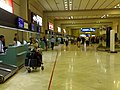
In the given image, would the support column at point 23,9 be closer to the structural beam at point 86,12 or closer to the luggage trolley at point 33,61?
the luggage trolley at point 33,61

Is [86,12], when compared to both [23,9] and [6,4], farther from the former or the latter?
[6,4]

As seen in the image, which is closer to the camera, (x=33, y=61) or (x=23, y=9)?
(x=33, y=61)

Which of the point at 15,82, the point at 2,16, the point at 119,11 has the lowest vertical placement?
the point at 15,82

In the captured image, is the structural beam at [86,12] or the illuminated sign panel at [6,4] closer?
the illuminated sign panel at [6,4]

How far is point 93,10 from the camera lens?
2644cm

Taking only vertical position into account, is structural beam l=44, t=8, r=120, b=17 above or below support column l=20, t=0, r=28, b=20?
above

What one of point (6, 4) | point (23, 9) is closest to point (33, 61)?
point (6, 4)

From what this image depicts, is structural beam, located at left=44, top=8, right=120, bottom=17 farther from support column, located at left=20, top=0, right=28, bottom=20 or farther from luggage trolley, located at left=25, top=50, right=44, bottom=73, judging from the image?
luggage trolley, located at left=25, top=50, right=44, bottom=73

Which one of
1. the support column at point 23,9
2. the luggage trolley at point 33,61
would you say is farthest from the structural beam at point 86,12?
the luggage trolley at point 33,61

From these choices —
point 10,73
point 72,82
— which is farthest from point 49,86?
point 10,73

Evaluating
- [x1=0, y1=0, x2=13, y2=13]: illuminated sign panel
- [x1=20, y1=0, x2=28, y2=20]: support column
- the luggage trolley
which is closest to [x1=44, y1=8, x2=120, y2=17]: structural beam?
[x1=20, y1=0, x2=28, y2=20]: support column

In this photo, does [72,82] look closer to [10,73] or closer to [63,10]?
[10,73]

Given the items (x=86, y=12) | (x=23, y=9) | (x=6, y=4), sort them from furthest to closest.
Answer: (x=86, y=12) → (x=23, y=9) → (x=6, y=4)

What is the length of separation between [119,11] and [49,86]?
72.6ft
